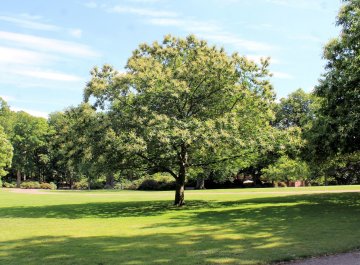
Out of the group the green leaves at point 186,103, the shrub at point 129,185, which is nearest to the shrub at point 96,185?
the shrub at point 129,185

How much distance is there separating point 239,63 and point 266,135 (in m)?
5.05

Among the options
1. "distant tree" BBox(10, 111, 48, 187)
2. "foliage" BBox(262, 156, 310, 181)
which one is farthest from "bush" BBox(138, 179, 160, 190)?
"distant tree" BBox(10, 111, 48, 187)

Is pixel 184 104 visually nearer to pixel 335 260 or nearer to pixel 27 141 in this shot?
pixel 335 260

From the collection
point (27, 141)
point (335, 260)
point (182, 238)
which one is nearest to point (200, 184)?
point (27, 141)

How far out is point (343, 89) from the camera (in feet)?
66.6

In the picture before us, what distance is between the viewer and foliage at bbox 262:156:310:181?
5166 cm

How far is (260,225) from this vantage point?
598 inches

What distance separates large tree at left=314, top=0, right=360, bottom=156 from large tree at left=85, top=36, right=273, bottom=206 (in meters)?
3.87

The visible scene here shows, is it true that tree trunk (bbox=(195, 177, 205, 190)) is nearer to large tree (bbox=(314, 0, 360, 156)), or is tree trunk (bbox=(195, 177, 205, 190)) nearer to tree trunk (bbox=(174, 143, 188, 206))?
tree trunk (bbox=(174, 143, 188, 206))

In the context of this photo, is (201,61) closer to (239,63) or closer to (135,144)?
(239,63)

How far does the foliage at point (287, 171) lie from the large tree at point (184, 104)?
1072 inches

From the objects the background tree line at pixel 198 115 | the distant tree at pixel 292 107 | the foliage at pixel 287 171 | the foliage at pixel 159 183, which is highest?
the distant tree at pixel 292 107

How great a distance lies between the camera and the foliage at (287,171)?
51656 millimetres

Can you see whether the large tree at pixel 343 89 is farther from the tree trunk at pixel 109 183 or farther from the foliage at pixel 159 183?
the tree trunk at pixel 109 183
